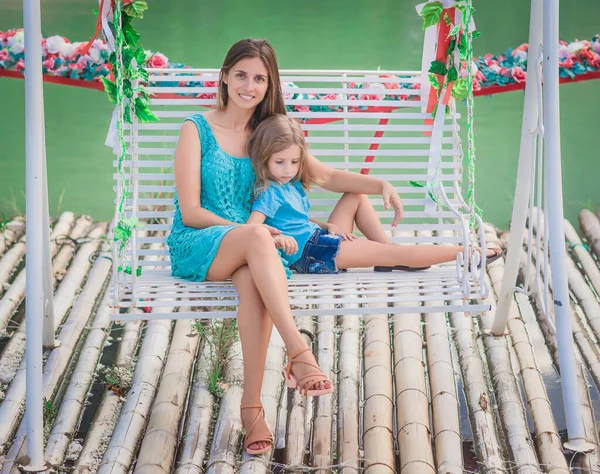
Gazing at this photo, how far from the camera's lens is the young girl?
3.21 meters

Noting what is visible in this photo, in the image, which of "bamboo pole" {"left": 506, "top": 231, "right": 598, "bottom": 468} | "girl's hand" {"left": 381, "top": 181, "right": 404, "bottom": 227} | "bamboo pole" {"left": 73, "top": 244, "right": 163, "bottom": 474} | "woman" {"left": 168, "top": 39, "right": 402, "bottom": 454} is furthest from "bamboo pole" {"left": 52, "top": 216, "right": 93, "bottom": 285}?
"bamboo pole" {"left": 506, "top": 231, "right": 598, "bottom": 468}

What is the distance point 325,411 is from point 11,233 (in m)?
2.55

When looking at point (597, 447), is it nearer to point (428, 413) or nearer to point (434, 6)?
point (428, 413)

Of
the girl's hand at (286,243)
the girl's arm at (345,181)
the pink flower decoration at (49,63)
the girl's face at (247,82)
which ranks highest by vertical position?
the pink flower decoration at (49,63)

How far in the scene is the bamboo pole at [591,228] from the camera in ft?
15.7

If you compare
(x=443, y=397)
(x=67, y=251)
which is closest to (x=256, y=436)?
(x=443, y=397)

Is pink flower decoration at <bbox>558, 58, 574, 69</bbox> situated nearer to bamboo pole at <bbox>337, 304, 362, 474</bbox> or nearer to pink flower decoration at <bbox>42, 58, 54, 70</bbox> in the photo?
bamboo pole at <bbox>337, 304, 362, 474</bbox>

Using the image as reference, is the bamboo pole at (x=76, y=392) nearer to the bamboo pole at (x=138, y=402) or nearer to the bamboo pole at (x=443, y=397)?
the bamboo pole at (x=138, y=402)

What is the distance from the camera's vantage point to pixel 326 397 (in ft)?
10.6

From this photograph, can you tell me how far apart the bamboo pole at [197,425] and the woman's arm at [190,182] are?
59 centimetres

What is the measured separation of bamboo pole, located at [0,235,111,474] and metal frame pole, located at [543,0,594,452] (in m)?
1.71

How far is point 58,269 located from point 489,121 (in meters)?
4.61

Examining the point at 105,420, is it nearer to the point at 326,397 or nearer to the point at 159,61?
the point at 326,397

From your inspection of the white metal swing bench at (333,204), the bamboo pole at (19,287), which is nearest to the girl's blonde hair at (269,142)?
the white metal swing bench at (333,204)
